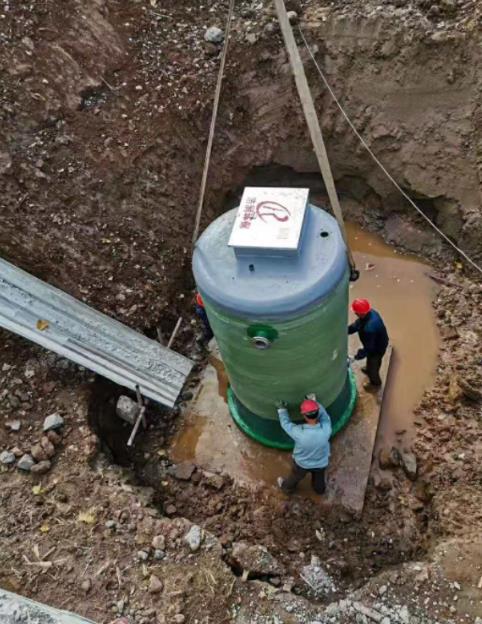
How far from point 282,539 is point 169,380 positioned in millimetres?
1909

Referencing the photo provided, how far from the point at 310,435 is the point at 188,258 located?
3.04 m

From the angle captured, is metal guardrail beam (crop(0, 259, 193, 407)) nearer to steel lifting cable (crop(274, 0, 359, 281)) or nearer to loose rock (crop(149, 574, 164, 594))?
loose rock (crop(149, 574, 164, 594))

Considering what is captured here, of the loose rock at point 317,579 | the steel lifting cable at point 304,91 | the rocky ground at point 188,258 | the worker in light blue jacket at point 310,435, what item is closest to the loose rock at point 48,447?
the rocky ground at point 188,258

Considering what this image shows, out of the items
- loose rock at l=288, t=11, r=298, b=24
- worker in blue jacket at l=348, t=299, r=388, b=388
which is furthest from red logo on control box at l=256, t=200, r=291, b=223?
loose rock at l=288, t=11, r=298, b=24

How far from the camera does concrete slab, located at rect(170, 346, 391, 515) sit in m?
5.33

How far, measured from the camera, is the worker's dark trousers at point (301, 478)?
4.91 metres

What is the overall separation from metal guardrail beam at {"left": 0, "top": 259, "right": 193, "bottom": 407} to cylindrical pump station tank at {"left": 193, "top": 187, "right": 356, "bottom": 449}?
1241 millimetres

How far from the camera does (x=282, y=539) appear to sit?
16.4 ft

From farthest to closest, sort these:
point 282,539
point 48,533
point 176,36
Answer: point 176,36, point 282,539, point 48,533

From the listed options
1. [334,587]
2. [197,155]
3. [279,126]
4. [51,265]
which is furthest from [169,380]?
[279,126]

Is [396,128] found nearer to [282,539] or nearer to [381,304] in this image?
[381,304]

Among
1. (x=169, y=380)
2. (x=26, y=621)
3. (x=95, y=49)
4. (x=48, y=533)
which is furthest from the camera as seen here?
(x=95, y=49)

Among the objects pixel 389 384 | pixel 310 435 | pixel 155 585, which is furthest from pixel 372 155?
pixel 155 585

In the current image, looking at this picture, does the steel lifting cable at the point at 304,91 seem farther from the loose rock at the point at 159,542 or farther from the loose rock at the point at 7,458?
the loose rock at the point at 7,458
